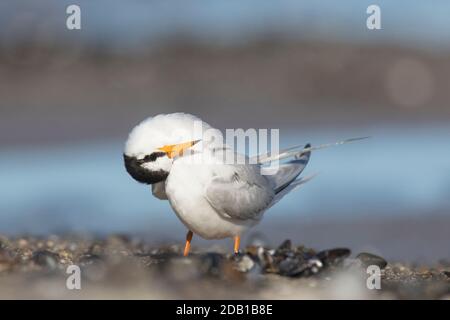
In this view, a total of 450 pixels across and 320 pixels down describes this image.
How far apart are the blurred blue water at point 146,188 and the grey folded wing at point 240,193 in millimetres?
2098

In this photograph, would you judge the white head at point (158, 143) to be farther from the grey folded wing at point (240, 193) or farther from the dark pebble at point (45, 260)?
the dark pebble at point (45, 260)

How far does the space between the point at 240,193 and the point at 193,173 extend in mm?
391

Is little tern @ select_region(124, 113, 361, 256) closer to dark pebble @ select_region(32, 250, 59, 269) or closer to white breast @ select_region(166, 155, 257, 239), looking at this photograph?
white breast @ select_region(166, 155, 257, 239)

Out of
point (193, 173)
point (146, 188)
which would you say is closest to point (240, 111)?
point (146, 188)

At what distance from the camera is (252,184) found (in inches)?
238

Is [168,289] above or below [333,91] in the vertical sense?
below

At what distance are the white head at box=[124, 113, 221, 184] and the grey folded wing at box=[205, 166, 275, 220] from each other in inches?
11.3

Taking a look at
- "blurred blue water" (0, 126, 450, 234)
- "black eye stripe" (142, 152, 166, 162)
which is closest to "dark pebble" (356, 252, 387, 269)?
"black eye stripe" (142, 152, 166, 162)

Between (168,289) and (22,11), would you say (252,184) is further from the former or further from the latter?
(22,11)

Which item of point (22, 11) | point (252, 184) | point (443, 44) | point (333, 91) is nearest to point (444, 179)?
point (252, 184)

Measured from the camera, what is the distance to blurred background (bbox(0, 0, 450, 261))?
8.49 m

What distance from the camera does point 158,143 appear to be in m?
5.47
